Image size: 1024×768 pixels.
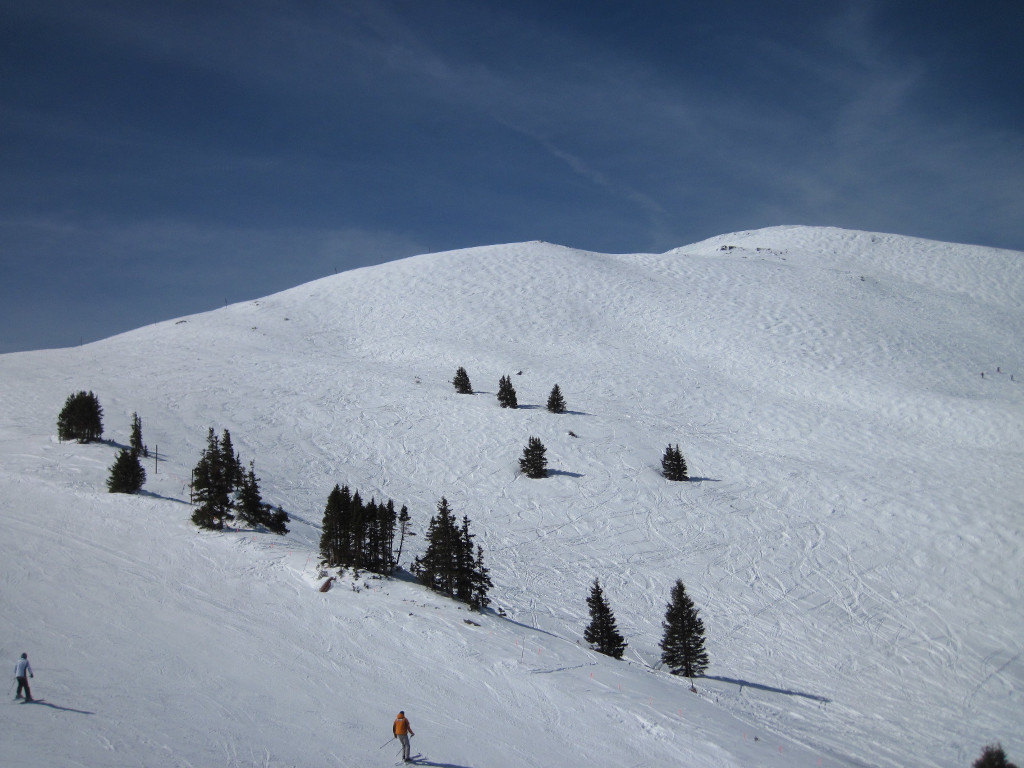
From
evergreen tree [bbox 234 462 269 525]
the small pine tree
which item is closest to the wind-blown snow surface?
evergreen tree [bbox 234 462 269 525]

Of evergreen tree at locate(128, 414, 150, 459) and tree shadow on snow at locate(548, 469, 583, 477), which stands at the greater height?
tree shadow on snow at locate(548, 469, 583, 477)

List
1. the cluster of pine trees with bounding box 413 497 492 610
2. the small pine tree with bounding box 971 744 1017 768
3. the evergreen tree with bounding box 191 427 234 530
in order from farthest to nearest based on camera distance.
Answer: the evergreen tree with bounding box 191 427 234 530, the cluster of pine trees with bounding box 413 497 492 610, the small pine tree with bounding box 971 744 1017 768

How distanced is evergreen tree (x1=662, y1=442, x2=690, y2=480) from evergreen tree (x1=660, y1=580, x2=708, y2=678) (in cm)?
1736

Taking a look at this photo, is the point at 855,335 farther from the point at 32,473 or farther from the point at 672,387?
the point at 32,473

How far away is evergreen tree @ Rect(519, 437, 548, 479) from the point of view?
1526 inches

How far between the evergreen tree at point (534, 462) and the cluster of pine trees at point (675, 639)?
55.1 ft

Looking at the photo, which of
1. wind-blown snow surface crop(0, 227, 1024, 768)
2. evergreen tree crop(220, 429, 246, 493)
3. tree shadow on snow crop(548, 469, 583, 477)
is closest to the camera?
wind-blown snow surface crop(0, 227, 1024, 768)

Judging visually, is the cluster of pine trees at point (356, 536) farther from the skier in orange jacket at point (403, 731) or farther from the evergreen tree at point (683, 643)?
the skier in orange jacket at point (403, 731)

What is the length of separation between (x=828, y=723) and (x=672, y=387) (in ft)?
127

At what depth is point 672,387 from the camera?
185 feet

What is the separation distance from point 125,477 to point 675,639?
24147 millimetres

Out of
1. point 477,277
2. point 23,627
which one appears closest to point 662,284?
point 477,277

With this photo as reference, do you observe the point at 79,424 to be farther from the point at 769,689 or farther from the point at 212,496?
the point at 769,689

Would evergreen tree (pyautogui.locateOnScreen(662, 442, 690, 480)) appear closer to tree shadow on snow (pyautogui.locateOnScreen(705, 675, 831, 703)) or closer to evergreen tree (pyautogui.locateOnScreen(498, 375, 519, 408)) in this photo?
evergreen tree (pyautogui.locateOnScreen(498, 375, 519, 408))
